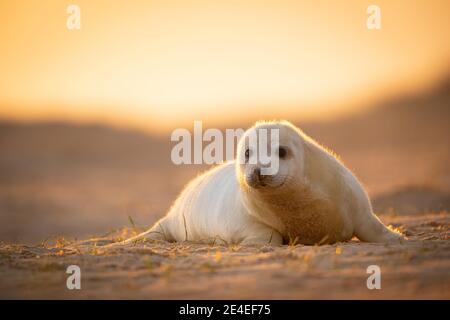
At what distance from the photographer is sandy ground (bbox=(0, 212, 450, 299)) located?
4562 millimetres

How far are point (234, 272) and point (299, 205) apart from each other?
161cm

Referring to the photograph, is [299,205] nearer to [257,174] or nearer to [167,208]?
[257,174]

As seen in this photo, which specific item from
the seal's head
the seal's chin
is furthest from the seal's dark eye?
the seal's chin

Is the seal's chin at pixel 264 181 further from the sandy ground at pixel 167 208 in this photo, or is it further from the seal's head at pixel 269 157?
the sandy ground at pixel 167 208

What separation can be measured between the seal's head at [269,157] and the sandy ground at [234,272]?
0.59 m

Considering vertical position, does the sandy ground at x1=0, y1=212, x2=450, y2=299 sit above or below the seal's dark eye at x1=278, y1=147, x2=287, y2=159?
below

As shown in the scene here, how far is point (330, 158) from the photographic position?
6961 mm

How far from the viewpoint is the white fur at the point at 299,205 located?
647 centimetres

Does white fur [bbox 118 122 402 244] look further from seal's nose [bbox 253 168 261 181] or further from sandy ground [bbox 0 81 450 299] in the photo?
sandy ground [bbox 0 81 450 299]

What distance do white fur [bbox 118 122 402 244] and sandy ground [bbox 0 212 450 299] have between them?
474 mm

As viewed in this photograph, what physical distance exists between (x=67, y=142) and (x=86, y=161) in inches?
179

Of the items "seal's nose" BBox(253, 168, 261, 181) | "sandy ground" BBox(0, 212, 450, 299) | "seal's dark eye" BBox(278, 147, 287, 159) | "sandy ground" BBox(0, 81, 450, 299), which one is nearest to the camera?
"sandy ground" BBox(0, 212, 450, 299)
